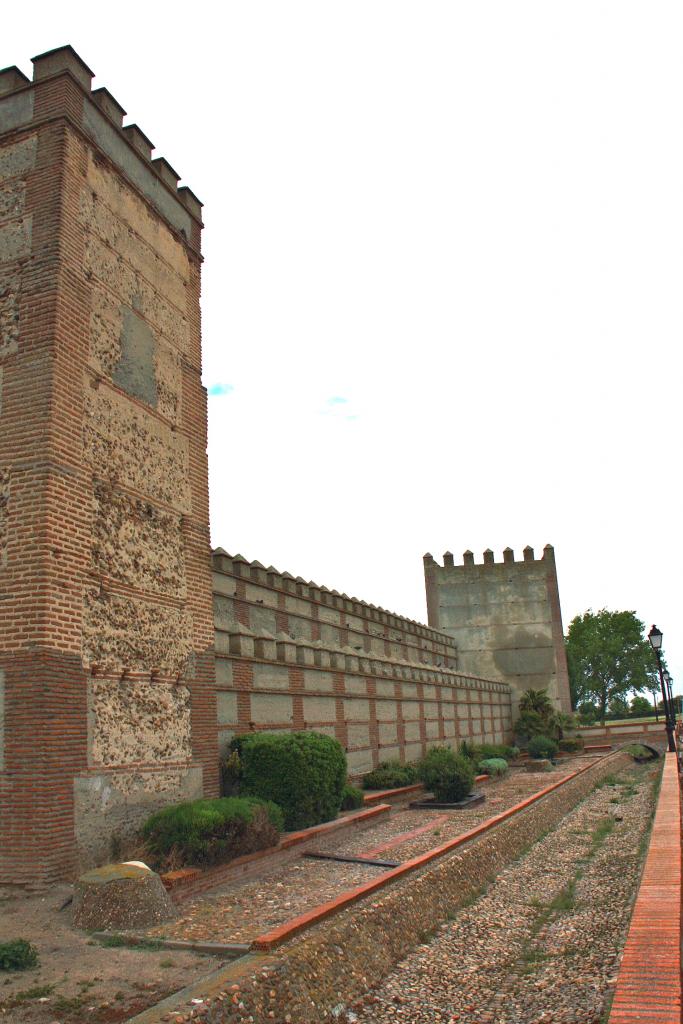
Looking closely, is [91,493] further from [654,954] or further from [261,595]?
[261,595]

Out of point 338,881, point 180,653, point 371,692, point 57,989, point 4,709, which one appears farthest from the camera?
point 371,692

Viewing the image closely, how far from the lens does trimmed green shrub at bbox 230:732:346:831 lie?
1394cm

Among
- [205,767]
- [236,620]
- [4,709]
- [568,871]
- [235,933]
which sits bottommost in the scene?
[568,871]

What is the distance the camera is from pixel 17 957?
6.90 metres

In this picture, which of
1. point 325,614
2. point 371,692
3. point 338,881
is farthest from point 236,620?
point 338,881

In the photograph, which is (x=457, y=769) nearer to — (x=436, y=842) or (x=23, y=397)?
(x=436, y=842)

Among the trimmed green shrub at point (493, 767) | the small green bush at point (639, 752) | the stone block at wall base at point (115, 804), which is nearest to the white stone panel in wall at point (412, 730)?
the trimmed green shrub at point (493, 767)

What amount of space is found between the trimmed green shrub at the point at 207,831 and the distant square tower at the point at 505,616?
3589 centimetres

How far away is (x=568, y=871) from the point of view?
13.2 m

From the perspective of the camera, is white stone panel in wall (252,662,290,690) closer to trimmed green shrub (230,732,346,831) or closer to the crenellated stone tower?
trimmed green shrub (230,732,346,831)

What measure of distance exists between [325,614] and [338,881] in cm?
1610

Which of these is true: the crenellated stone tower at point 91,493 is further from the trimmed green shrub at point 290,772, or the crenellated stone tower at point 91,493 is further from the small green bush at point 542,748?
the small green bush at point 542,748

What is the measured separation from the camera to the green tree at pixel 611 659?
9281 cm

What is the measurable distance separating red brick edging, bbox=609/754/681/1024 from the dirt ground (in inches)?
137
